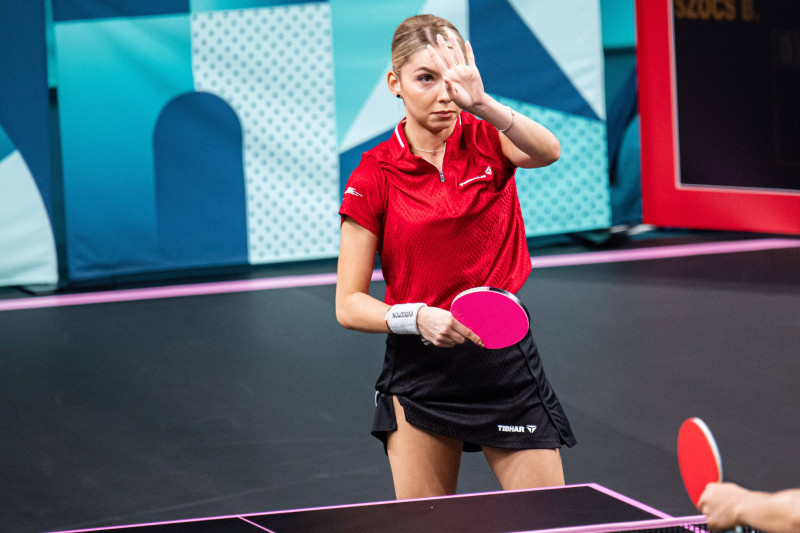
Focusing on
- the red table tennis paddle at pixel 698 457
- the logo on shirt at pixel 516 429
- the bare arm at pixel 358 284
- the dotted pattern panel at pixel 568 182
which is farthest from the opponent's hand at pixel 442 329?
the dotted pattern panel at pixel 568 182

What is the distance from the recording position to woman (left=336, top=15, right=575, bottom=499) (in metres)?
2.42

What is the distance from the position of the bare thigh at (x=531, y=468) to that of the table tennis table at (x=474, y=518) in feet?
1.03

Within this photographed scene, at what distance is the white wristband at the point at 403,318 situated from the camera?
2.33 metres

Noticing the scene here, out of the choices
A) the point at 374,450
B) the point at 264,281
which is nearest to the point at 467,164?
the point at 374,450

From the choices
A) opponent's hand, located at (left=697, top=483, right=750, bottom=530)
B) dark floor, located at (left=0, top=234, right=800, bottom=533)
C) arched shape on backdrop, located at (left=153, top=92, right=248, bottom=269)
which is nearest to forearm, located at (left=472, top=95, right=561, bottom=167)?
opponent's hand, located at (left=697, top=483, right=750, bottom=530)

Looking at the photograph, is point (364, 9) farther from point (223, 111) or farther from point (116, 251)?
point (116, 251)

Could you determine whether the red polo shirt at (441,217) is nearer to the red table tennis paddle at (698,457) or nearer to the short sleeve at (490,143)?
the short sleeve at (490,143)

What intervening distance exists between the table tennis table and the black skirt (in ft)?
1.11

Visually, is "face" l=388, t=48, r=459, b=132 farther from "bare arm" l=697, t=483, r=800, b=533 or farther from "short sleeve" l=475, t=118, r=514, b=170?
"bare arm" l=697, t=483, r=800, b=533

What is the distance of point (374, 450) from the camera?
4301mm

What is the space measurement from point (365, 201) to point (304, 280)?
5.17m

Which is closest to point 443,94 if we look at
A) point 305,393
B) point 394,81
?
point 394,81

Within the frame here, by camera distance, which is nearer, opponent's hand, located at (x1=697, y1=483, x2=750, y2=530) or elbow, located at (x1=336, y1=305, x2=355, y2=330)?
opponent's hand, located at (x1=697, y1=483, x2=750, y2=530)

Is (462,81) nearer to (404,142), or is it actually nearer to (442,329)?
(404,142)
